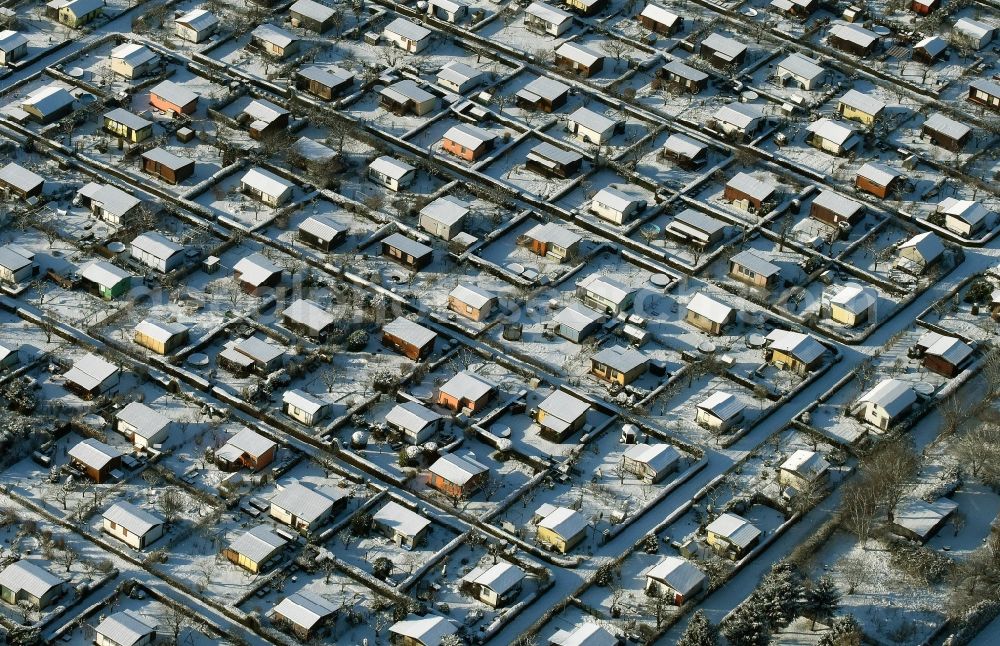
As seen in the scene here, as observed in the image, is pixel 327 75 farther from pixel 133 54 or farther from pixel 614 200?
pixel 614 200

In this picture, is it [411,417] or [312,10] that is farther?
[312,10]

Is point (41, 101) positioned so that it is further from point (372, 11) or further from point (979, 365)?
point (979, 365)

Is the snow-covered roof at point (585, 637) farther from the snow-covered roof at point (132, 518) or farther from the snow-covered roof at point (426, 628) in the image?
the snow-covered roof at point (132, 518)

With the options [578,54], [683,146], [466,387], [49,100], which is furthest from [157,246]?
[578,54]

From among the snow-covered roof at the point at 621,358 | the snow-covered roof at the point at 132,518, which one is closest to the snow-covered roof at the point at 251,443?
the snow-covered roof at the point at 132,518

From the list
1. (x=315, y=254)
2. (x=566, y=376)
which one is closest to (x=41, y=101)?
(x=315, y=254)

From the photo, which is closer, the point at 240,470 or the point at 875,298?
the point at 240,470
